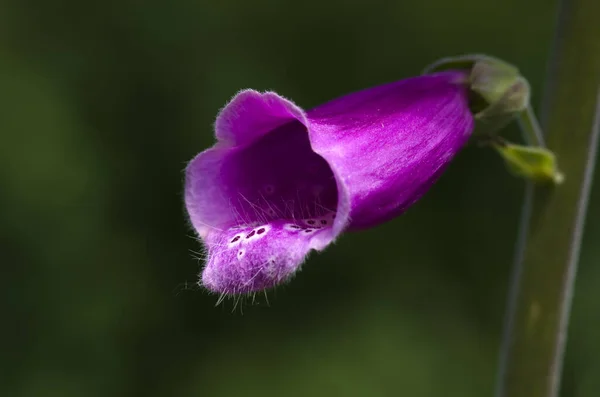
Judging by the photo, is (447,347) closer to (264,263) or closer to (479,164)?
(479,164)

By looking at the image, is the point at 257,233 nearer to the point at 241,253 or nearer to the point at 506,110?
the point at 241,253

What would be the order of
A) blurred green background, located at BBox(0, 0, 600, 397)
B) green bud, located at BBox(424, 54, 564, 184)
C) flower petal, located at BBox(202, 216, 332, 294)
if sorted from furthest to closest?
blurred green background, located at BBox(0, 0, 600, 397) < green bud, located at BBox(424, 54, 564, 184) < flower petal, located at BBox(202, 216, 332, 294)

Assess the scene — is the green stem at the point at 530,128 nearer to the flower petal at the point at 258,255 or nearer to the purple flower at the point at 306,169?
the purple flower at the point at 306,169

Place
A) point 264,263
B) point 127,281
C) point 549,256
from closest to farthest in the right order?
1. point 264,263
2. point 549,256
3. point 127,281

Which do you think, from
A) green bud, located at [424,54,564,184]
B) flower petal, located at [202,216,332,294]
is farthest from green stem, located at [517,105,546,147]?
flower petal, located at [202,216,332,294]

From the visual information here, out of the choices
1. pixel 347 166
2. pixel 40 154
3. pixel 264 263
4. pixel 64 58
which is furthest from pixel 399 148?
pixel 64 58

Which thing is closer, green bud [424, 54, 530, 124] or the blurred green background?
green bud [424, 54, 530, 124]

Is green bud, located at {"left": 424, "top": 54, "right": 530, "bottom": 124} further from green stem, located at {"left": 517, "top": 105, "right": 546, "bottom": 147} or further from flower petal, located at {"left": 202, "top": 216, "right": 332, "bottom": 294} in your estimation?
flower petal, located at {"left": 202, "top": 216, "right": 332, "bottom": 294}

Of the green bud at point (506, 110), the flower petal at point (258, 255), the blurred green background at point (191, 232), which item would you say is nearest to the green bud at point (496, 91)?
the green bud at point (506, 110)
